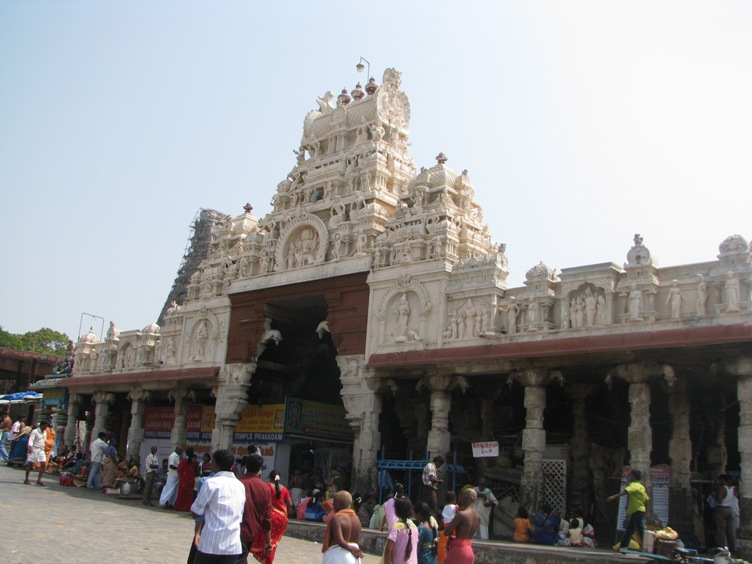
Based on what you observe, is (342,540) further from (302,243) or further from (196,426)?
(196,426)

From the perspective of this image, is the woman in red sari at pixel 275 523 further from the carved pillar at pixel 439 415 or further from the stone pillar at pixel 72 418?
the stone pillar at pixel 72 418

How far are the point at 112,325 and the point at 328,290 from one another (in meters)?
12.0

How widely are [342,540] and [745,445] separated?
31.2ft

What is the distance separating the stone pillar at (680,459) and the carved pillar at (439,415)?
4.97 meters

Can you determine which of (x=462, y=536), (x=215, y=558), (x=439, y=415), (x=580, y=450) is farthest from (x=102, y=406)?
(x=215, y=558)

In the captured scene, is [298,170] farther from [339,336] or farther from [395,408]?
[395,408]

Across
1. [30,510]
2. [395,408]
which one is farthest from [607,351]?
[30,510]

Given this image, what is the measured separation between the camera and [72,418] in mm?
31938

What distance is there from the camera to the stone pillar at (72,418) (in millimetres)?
31709

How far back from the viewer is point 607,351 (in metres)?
16.2

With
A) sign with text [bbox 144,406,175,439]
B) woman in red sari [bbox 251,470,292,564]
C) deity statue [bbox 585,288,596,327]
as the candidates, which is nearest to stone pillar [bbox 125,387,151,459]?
sign with text [bbox 144,406,175,439]

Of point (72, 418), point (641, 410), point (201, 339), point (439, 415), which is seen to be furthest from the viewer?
point (72, 418)

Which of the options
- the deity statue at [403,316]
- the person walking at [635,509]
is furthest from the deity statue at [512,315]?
the person walking at [635,509]

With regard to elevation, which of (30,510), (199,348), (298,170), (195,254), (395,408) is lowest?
(30,510)
